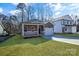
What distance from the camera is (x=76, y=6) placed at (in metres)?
5.53

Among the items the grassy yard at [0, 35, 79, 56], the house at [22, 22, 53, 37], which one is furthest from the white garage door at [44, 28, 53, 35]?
the grassy yard at [0, 35, 79, 56]

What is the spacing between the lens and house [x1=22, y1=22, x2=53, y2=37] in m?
5.59

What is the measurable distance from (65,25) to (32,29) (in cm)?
49

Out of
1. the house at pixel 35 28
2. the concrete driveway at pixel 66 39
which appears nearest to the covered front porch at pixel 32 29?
the house at pixel 35 28

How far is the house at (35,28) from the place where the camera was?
5586 mm

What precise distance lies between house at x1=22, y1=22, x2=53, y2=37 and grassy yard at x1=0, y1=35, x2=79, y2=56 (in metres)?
0.08

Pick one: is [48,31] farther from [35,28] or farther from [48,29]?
[35,28]

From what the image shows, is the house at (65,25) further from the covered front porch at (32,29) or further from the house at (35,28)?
the covered front porch at (32,29)

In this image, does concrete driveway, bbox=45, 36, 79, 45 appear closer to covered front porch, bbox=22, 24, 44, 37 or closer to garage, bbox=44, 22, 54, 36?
garage, bbox=44, 22, 54, 36

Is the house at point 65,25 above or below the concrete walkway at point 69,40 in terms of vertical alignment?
above

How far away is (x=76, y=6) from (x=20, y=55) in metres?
1.08

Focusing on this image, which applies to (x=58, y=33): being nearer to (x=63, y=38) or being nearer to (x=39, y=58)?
(x=63, y=38)

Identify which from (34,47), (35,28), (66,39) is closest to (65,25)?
(66,39)

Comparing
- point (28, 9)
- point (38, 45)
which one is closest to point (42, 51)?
point (38, 45)
